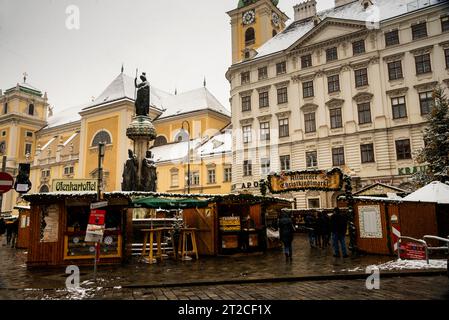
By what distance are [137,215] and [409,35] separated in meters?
26.1

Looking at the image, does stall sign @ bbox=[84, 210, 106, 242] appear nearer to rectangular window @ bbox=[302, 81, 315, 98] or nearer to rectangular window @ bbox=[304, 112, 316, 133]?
rectangular window @ bbox=[304, 112, 316, 133]

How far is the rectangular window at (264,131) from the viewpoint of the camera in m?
37.6

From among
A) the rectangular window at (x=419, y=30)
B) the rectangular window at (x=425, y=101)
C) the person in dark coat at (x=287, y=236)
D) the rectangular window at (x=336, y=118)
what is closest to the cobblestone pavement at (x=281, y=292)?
the person in dark coat at (x=287, y=236)

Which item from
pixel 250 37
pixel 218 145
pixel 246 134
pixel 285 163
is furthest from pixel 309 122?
pixel 250 37

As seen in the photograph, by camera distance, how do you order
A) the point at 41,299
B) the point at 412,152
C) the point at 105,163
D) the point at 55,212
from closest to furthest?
the point at 41,299 < the point at 55,212 < the point at 412,152 < the point at 105,163

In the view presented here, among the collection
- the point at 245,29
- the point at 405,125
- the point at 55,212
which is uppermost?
the point at 245,29

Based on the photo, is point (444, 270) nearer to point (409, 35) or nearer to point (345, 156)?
point (345, 156)

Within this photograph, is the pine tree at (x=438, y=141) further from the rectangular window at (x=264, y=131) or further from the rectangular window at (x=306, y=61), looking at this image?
the rectangular window at (x=264, y=131)

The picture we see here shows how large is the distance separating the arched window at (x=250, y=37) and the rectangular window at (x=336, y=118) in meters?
18.9

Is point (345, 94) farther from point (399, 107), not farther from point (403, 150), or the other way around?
point (403, 150)

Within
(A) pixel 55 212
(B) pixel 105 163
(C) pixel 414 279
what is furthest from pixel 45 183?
(C) pixel 414 279

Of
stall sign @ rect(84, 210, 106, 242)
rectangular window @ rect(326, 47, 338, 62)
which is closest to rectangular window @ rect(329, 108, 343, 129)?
rectangular window @ rect(326, 47, 338, 62)

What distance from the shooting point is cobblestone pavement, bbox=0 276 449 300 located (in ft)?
24.6
